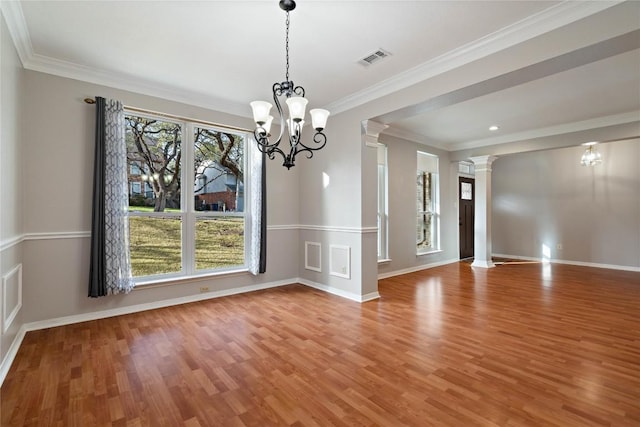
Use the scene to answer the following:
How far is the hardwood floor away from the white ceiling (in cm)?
251

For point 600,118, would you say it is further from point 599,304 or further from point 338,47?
point 338,47

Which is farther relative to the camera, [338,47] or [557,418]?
[338,47]

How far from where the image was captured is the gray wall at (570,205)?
21.2ft

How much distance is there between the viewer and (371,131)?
4.26 metres

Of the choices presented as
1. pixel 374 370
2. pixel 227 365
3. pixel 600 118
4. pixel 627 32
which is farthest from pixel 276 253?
pixel 600 118

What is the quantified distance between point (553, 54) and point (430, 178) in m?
4.76

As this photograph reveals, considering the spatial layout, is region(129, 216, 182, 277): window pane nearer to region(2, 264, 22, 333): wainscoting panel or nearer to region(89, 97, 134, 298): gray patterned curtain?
region(89, 97, 134, 298): gray patterned curtain

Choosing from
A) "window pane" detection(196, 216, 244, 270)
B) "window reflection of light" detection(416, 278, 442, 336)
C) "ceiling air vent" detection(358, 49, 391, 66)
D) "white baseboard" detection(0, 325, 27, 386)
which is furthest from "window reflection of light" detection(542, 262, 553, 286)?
"white baseboard" detection(0, 325, 27, 386)

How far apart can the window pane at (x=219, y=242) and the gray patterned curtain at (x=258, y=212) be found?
0.76 ft

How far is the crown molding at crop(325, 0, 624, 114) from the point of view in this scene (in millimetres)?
2281

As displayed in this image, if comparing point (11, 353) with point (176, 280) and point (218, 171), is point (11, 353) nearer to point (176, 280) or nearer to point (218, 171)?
point (176, 280)

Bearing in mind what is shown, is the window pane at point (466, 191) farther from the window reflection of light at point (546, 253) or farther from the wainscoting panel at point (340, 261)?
the wainscoting panel at point (340, 261)

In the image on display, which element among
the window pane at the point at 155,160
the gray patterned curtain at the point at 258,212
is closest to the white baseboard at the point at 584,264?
the gray patterned curtain at the point at 258,212

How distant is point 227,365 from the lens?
2439 mm
